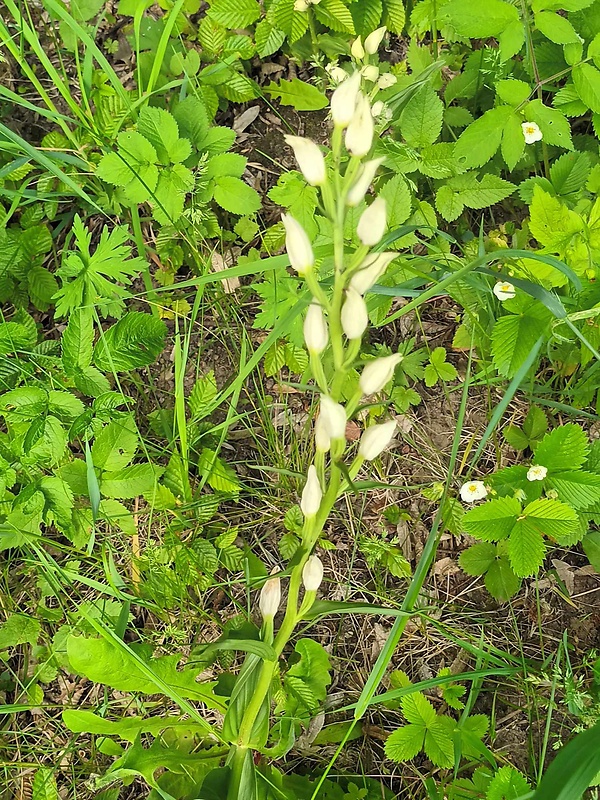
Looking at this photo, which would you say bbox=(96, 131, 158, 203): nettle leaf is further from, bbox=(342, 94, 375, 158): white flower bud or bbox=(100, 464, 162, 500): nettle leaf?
bbox=(342, 94, 375, 158): white flower bud

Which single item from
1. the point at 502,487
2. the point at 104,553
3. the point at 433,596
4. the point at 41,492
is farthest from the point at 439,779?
the point at 41,492

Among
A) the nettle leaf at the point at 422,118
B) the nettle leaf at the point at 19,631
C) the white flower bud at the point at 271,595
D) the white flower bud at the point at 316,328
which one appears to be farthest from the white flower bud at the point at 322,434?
the nettle leaf at the point at 19,631

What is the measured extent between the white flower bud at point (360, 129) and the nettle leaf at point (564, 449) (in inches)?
40.9

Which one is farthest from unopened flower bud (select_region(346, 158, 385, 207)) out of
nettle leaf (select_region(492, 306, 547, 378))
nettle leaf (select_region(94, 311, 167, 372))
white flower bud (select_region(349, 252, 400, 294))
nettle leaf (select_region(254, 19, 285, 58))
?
nettle leaf (select_region(254, 19, 285, 58))

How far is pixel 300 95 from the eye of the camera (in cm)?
231

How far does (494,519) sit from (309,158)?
3.71 ft

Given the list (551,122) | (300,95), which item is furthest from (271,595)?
(300,95)

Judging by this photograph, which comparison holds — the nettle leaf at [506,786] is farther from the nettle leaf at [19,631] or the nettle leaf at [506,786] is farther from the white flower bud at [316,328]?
the nettle leaf at [19,631]

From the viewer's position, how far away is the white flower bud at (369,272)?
39.8 inches

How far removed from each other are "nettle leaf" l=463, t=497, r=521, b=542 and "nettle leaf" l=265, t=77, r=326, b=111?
5.08 ft

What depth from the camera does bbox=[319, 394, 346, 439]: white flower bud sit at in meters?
1.02

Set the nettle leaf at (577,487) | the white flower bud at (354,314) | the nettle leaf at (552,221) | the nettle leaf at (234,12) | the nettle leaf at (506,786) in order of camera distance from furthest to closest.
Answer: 1. the nettle leaf at (234,12)
2. the nettle leaf at (552,221)
3. the nettle leaf at (577,487)
4. the nettle leaf at (506,786)
5. the white flower bud at (354,314)

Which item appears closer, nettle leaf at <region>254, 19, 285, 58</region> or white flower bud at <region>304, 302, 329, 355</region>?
white flower bud at <region>304, 302, 329, 355</region>

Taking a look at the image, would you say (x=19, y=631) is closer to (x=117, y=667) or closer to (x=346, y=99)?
(x=117, y=667)
